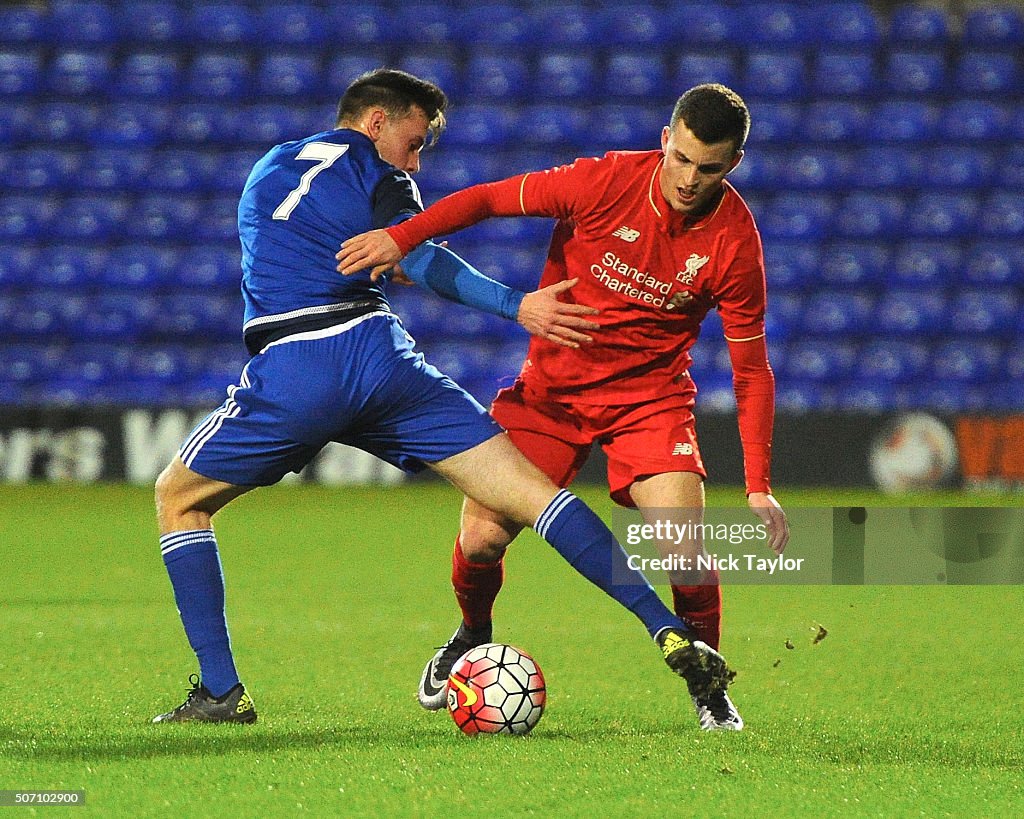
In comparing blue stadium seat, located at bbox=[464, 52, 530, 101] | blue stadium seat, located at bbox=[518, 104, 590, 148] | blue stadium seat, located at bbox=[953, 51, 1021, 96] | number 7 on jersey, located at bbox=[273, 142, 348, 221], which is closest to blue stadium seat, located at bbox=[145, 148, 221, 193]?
blue stadium seat, located at bbox=[464, 52, 530, 101]

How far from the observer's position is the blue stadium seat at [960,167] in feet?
46.6

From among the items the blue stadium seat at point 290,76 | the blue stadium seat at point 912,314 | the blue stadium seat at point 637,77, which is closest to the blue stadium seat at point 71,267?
Result: the blue stadium seat at point 290,76

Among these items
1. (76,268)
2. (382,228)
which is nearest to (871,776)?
(382,228)

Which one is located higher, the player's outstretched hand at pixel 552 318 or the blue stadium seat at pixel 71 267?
the blue stadium seat at pixel 71 267

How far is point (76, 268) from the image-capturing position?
14406 millimetres

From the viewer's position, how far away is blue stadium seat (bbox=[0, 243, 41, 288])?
47.2ft

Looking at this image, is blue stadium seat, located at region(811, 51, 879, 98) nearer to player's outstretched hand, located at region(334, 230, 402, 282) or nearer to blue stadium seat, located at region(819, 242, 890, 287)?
blue stadium seat, located at region(819, 242, 890, 287)

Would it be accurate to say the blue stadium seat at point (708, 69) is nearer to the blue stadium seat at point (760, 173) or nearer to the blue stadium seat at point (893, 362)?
the blue stadium seat at point (760, 173)

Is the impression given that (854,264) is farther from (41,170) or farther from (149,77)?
(41,170)

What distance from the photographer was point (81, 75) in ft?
51.0

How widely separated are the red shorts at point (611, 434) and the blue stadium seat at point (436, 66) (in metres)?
10.6

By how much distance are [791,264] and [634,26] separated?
2978 millimetres

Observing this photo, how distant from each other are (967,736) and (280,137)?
459 inches

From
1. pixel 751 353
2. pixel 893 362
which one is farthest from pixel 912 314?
pixel 751 353
